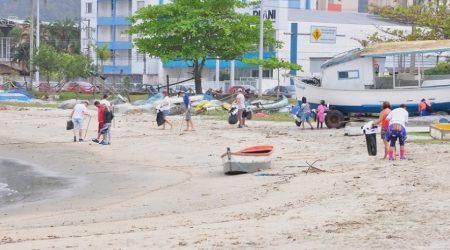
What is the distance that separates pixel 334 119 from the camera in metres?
32.3

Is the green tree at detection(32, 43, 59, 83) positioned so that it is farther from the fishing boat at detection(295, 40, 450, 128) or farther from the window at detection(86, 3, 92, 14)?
the window at detection(86, 3, 92, 14)

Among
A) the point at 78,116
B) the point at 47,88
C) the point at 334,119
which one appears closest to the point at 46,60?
the point at 47,88

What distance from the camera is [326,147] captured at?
25.7 m

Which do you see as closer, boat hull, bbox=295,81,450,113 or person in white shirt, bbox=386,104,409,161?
person in white shirt, bbox=386,104,409,161

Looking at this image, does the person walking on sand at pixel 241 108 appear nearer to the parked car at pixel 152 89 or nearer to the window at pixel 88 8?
the parked car at pixel 152 89

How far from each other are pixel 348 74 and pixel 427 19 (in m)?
9.89

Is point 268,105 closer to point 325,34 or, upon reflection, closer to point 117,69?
point 325,34

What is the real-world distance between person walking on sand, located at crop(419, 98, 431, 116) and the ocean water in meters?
13.6

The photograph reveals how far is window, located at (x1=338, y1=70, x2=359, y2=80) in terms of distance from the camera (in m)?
32.5

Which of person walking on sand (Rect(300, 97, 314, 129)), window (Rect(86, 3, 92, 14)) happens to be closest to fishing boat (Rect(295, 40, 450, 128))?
person walking on sand (Rect(300, 97, 314, 129))

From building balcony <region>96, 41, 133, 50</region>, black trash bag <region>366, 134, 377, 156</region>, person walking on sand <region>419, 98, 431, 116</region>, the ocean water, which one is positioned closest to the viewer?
the ocean water

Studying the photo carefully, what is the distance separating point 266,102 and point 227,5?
42.4 feet

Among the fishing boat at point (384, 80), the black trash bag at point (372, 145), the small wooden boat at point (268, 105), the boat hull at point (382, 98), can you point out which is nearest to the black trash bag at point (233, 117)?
the fishing boat at point (384, 80)

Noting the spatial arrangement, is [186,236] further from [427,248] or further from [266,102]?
[266,102]
